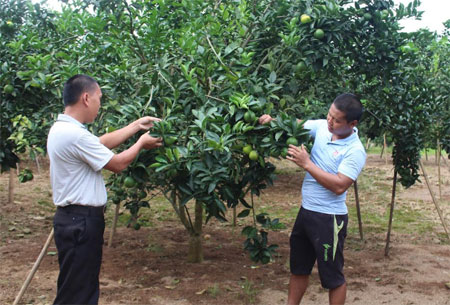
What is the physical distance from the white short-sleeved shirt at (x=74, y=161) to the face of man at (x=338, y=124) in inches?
53.0

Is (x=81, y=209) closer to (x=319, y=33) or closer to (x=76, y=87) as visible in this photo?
(x=76, y=87)

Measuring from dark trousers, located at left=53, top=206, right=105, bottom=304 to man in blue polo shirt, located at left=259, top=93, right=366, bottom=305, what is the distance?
3.89ft

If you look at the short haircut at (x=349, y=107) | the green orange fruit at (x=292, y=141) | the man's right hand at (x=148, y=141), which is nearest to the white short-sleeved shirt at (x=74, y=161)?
the man's right hand at (x=148, y=141)

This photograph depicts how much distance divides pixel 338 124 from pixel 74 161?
1567 mm

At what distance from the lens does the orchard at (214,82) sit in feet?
9.49

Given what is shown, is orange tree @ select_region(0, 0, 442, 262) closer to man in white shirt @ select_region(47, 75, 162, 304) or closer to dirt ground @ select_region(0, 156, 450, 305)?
man in white shirt @ select_region(47, 75, 162, 304)

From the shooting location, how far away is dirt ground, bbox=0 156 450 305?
4.01 metres

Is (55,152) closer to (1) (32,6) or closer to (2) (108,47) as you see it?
(2) (108,47)

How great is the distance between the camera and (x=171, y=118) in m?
2.82

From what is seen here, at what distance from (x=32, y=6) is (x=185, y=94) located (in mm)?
2157

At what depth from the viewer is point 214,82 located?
3.33 metres

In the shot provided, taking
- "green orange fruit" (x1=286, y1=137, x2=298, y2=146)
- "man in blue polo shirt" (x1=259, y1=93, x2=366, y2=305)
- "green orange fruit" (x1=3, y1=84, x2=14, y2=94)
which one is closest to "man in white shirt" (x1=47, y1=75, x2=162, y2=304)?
"green orange fruit" (x1=286, y1=137, x2=298, y2=146)

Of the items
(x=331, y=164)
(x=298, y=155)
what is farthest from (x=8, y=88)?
(x=331, y=164)

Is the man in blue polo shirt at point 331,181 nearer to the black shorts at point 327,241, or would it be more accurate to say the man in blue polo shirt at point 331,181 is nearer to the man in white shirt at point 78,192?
the black shorts at point 327,241
